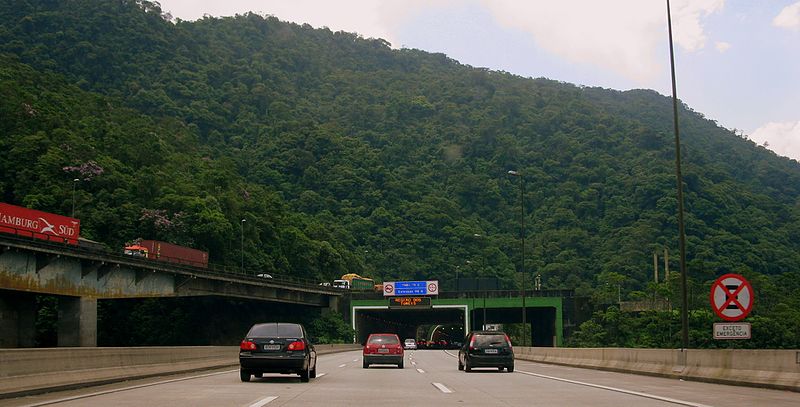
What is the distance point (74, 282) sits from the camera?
58469 millimetres

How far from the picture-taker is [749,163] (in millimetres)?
187500

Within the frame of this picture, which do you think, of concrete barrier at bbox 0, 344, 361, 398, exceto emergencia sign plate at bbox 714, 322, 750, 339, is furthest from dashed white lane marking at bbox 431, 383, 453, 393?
concrete barrier at bbox 0, 344, 361, 398

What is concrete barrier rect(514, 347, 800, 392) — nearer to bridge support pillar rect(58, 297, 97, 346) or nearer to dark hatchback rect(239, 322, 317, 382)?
dark hatchback rect(239, 322, 317, 382)

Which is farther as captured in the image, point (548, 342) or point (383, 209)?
point (383, 209)

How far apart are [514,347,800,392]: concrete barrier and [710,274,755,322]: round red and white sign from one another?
134cm

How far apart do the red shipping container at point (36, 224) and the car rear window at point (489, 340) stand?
36.3m

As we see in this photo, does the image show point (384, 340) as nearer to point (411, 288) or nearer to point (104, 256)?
point (104, 256)

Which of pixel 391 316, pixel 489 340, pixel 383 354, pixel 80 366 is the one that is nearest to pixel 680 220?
pixel 489 340

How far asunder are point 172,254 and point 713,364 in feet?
202

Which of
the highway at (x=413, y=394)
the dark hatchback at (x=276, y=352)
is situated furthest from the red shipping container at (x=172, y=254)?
the highway at (x=413, y=394)

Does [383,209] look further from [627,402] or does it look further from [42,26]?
[627,402]

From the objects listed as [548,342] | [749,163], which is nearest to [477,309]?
[548,342]

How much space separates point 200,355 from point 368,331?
85.5 m

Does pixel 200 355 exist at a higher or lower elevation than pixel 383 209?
lower
